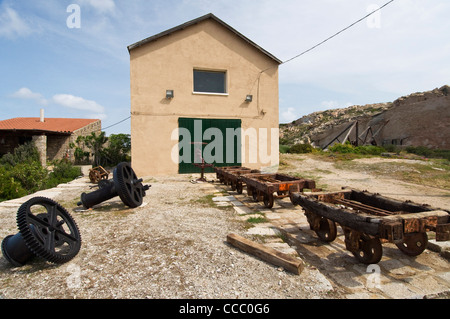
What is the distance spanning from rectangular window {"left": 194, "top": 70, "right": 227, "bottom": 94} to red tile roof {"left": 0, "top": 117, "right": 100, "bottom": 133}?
48.4 feet

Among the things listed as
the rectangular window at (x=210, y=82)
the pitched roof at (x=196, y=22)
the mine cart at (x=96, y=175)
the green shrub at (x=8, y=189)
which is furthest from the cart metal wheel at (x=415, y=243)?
the green shrub at (x=8, y=189)

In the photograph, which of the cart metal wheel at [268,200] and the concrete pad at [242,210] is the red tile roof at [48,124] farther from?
the cart metal wheel at [268,200]

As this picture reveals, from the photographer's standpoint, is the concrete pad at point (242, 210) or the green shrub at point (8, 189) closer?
the concrete pad at point (242, 210)

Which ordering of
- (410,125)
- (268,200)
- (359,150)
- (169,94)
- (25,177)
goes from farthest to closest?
(410,125), (359,150), (25,177), (169,94), (268,200)

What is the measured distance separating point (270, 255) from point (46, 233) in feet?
9.36

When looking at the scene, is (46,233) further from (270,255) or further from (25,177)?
(25,177)

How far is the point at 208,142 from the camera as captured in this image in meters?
11.7

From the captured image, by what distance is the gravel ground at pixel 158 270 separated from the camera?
7.99 ft

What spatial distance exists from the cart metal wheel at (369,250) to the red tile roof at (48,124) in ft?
75.4

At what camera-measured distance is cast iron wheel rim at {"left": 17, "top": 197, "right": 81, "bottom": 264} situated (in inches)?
106

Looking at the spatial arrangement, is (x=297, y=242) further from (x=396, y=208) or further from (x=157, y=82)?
(x=157, y=82)

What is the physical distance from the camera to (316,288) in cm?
250

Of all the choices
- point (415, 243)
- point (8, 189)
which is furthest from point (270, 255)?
point (8, 189)
